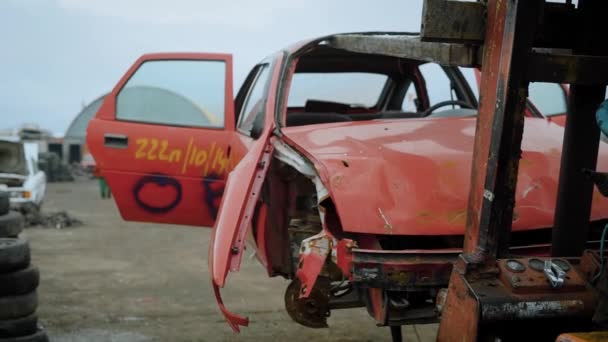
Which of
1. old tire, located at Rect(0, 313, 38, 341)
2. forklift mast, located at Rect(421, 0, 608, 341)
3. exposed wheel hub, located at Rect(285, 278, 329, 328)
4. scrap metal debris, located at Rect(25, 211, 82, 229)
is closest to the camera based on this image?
forklift mast, located at Rect(421, 0, 608, 341)

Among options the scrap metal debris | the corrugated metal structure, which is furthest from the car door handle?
the corrugated metal structure

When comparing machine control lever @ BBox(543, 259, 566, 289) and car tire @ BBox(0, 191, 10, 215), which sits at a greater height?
machine control lever @ BBox(543, 259, 566, 289)

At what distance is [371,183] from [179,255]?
5938 mm

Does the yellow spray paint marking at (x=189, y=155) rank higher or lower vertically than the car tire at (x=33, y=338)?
higher

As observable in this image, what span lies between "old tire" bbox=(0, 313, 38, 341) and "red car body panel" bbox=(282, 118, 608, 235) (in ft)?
7.25

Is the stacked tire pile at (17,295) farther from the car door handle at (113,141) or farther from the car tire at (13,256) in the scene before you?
the car door handle at (113,141)

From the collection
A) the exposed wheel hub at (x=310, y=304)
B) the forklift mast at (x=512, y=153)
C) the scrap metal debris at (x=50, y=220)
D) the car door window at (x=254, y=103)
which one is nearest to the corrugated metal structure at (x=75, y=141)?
Result: the scrap metal debris at (x=50, y=220)

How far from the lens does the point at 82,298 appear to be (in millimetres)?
6121

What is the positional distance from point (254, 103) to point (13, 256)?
6.19 feet

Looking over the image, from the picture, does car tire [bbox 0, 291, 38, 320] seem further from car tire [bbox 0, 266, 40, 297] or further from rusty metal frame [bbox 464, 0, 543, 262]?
rusty metal frame [bbox 464, 0, 543, 262]

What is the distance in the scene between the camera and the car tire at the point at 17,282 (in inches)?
168

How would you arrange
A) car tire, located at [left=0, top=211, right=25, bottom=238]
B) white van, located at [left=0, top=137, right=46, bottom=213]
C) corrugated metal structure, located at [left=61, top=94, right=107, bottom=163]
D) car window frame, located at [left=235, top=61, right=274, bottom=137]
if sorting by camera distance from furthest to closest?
corrugated metal structure, located at [left=61, top=94, right=107, bottom=163]
white van, located at [left=0, top=137, right=46, bottom=213]
car tire, located at [left=0, top=211, right=25, bottom=238]
car window frame, located at [left=235, top=61, right=274, bottom=137]

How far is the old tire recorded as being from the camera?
4.23 meters

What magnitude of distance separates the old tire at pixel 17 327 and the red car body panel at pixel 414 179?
2.21 meters
